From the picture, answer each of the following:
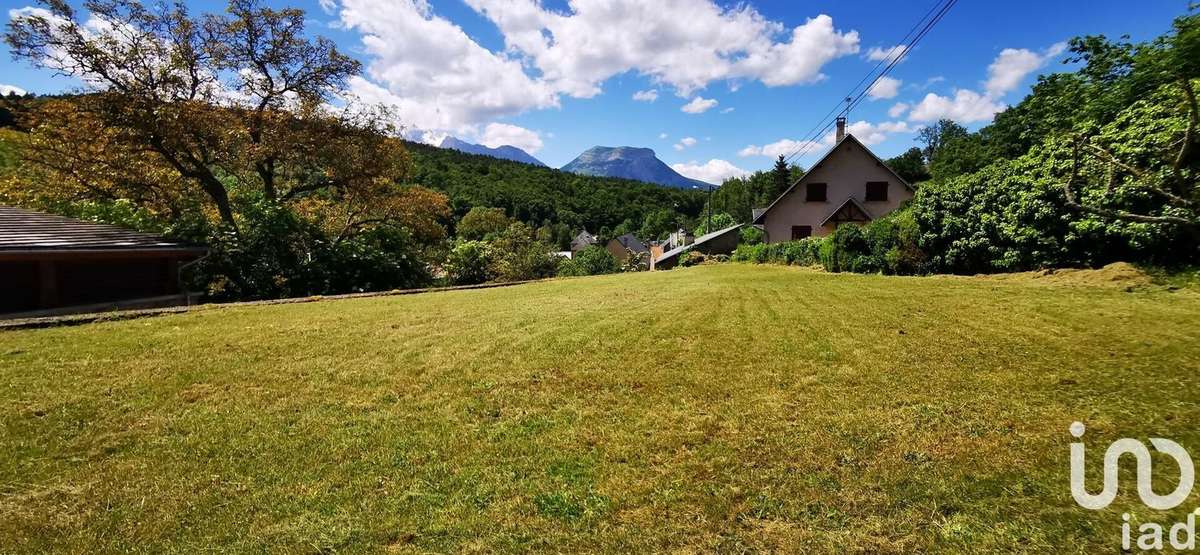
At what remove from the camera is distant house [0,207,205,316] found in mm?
12023

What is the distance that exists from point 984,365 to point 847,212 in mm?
28509

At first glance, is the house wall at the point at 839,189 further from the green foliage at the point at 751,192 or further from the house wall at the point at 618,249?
the house wall at the point at 618,249

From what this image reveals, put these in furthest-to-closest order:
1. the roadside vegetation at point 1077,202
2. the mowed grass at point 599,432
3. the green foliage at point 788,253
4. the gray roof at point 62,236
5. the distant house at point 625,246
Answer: the distant house at point 625,246 → the green foliage at point 788,253 → the gray roof at point 62,236 → the roadside vegetation at point 1077,202 → the mowed grass at point 599,432

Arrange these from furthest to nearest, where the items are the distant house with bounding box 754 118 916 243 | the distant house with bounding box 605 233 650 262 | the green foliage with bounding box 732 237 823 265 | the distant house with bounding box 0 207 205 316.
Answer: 1. the distant house with bounding box 605 233 650 262
2. the distant house with bounding box 754 118 916 243
3. the green foliage with bounding box 732 237 823 265
4. the distant house with bounding box 0 207 205 316

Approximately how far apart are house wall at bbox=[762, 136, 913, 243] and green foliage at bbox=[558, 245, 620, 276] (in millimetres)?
16718

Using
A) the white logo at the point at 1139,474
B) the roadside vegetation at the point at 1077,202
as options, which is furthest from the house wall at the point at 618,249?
the white logo at the point at 1139,474

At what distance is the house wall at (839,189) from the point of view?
3203 centimetres

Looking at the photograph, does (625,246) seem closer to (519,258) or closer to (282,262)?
(519,258)

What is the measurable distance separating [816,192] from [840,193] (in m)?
1.52

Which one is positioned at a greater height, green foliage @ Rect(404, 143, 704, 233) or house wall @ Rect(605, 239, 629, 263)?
green foliage @ Rect(404, 143, 704, 233)

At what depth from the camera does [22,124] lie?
1889 cm

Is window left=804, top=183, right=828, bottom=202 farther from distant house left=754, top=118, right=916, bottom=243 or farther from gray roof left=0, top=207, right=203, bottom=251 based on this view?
→ gray roof left=0, top=207, right=203, bottom=251

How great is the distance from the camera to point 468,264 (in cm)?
3288

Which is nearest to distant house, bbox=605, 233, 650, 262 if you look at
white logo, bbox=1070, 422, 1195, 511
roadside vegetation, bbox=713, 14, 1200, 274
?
roadside vegetation, bbox=713, 14, 1200, 274
